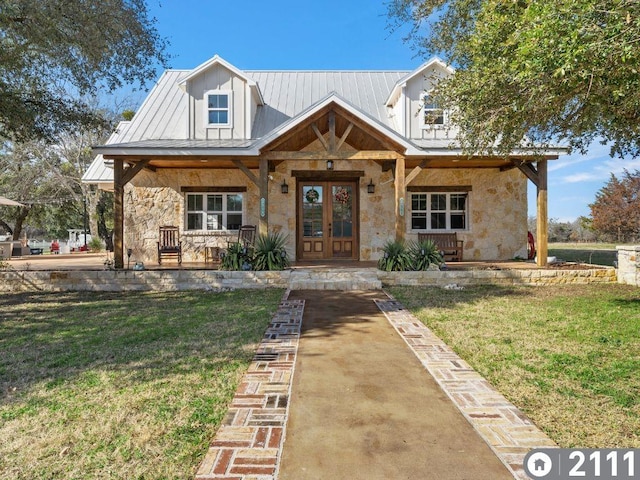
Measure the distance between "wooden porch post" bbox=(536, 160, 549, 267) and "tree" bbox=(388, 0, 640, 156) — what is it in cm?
299

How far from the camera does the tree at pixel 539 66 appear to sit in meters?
3.46

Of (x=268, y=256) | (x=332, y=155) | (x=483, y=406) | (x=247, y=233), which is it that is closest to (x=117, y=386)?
(x=483, y=406)

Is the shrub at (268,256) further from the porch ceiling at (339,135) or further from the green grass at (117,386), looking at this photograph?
the green grass at (117,386)

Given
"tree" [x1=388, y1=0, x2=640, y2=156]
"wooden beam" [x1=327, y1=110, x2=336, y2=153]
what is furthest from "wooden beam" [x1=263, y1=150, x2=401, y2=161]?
"tree" [x1=388, y1=0, x2=640, y2=156]

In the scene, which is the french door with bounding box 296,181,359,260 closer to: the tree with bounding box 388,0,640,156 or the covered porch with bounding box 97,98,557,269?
the covered porch with bounding box 97,98,557,269

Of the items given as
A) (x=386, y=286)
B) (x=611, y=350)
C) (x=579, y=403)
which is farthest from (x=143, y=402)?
(x=386, y=286)

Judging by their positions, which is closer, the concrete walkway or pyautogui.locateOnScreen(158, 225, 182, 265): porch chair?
the concrete walkway

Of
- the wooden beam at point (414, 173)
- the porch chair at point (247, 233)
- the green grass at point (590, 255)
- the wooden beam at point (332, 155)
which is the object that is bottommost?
the green grass at point (590, 255)

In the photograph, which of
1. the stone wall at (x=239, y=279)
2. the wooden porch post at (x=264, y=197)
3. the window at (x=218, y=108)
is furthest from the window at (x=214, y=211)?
the stone wall at (x=239, y=279)

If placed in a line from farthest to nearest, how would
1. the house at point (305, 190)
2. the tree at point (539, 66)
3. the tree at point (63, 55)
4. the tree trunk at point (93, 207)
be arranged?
the tree trunk at point (93, 207) < the house at point (305, 190) < the tree at point (63, 55) < the tree at point (539, 66)

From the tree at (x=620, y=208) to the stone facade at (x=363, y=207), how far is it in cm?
1385

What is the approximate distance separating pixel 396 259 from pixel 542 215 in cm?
394

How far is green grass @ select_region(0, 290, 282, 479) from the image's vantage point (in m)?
2.20

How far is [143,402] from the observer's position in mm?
2873
